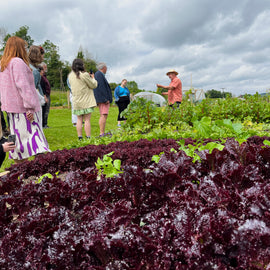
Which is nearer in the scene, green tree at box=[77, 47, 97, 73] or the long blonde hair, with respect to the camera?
the long blonde hair

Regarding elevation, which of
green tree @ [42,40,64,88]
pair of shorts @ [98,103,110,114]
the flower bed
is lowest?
the flower bed

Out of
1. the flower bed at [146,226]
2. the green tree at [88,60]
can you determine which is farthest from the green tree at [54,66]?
the flower bed at [146,226]

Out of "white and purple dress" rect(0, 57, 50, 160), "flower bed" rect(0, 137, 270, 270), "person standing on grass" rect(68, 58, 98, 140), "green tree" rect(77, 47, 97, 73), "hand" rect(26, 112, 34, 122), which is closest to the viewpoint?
"flower bed" rect(0, 137, 270, 270)

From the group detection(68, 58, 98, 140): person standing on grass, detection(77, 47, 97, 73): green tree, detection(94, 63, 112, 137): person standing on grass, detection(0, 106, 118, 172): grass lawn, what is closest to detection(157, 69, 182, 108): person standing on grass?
detection(94, 63, 112, 137): person standing on grass

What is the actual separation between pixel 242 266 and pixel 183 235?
0.22 meters

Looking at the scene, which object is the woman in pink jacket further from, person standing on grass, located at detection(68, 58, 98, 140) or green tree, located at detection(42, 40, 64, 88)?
green tree, located at detection(42, 40, 64, 88)

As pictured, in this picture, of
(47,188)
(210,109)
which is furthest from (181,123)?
(47,188)

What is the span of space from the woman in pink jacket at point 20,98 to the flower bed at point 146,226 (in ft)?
10.1

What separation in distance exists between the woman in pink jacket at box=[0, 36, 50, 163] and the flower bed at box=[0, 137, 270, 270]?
10.1 ft

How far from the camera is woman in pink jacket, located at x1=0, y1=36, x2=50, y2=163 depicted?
4168 millimetres

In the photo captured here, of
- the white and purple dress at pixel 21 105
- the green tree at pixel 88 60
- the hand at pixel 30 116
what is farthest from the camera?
the green tree at pixel 88 60

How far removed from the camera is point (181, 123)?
717 centimetres

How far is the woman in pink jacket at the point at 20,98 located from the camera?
13.7 feet

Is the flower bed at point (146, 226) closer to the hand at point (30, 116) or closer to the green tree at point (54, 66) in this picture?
the hand at point (30, 116)
